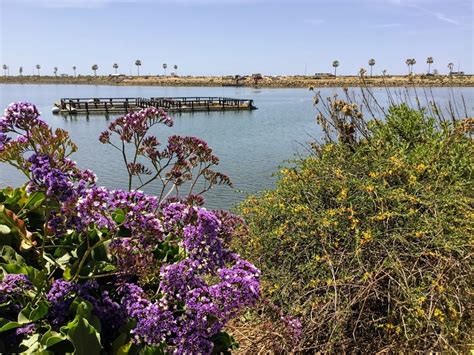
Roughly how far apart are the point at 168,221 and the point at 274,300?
1.70 meters

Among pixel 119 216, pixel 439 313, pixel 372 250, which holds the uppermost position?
pixel 119 216

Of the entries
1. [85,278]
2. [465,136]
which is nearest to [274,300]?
[85,278]

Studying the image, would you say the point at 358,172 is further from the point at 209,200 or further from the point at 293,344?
the point at 209,200

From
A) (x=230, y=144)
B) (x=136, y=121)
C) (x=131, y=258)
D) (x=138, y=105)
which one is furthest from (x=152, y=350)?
(x=138, y=105)

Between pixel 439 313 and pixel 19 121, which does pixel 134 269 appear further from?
pixel 439 313

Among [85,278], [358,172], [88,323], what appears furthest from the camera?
[358,172]

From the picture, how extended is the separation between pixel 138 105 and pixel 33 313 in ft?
160

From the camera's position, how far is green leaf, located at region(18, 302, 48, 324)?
2062mm

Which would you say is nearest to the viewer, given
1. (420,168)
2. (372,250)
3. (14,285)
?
(14,285)

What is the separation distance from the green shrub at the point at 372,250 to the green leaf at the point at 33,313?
1.97 metres

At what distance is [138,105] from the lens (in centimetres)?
4909

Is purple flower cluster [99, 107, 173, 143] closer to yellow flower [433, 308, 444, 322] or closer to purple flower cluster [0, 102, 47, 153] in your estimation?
purple flower cluster [0, 102, 47, 153]

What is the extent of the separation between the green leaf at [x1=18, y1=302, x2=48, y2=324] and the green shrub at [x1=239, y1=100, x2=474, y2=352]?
1.97 meters

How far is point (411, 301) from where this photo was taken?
3.49m
